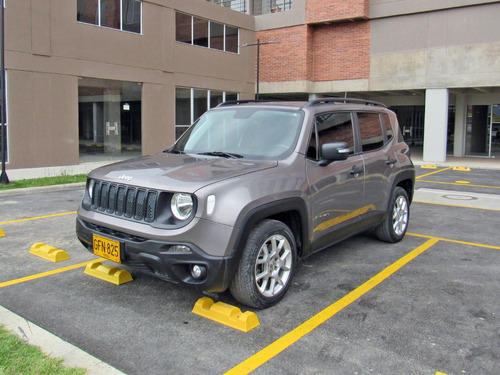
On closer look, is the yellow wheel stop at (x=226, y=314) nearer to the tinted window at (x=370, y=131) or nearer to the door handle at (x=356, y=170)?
the door handle at (x=356, y=170)

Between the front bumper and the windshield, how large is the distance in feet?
4.36

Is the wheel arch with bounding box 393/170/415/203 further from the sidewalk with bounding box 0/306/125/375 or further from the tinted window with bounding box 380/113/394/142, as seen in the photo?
the sidewalk with bounding box 0/306/125/375

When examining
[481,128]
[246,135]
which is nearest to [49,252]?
[246,135]

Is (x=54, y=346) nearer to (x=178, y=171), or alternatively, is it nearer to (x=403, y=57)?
(x=178, y=171)

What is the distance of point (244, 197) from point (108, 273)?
1.90 metres

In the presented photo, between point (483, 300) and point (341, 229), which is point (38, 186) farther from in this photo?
point (483, 300)

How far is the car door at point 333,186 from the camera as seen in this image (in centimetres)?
469

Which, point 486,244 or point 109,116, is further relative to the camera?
point 109,116

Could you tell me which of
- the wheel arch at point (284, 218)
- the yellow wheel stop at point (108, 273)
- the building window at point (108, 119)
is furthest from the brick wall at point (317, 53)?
the yellow wheel stop at point (108, 273)

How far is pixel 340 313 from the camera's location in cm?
414

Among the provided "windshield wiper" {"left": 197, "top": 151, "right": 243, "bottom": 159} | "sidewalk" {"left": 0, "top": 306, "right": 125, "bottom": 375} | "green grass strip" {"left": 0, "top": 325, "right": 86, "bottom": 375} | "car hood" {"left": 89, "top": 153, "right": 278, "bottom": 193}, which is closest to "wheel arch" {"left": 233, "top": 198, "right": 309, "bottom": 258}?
"car hood" {"left": 89, "top": 153, "right": 278, "bottom": 193}

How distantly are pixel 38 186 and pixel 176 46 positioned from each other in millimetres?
11403

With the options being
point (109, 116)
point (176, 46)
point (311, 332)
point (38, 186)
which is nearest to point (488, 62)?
point (176, 46)

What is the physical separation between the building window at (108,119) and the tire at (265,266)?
49.1 feet
